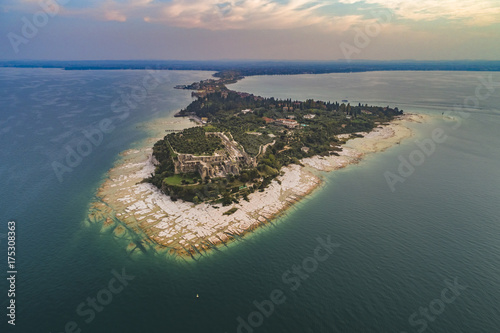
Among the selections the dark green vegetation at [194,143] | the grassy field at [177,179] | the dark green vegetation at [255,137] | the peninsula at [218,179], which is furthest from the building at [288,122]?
the grassy field at [177,179]

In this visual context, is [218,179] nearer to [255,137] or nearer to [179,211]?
[179,211]

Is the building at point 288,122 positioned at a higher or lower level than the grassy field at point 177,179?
higher

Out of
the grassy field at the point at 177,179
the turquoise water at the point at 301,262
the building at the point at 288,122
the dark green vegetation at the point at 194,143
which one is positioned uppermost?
the dark green vegetation at the point at 194,143

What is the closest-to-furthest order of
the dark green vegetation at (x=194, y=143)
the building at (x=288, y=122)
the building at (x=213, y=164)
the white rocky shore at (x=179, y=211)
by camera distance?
the white rocky shore at (x=179, y=211) → the building at (x=213, y=164) → the dark green vegetation at (x=194, y=143) → the building at (x=288, y=122)

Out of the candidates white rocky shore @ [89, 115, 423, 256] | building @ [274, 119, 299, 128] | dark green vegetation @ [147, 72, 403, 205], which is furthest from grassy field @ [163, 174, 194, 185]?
building @ [274, 119, 299, 128]

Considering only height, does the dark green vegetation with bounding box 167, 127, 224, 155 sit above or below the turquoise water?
above

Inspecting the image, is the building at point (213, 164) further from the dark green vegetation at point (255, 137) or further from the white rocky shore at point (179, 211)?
the white rocky shore at point (179, 211)

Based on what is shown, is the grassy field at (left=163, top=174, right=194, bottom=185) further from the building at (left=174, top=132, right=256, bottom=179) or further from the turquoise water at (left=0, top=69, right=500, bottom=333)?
the turquoise water at (left=0, top=69, right=500, bottom=333)
